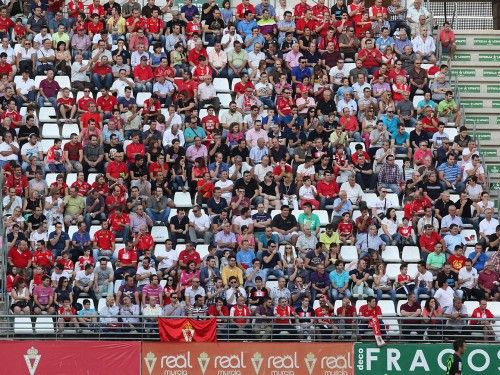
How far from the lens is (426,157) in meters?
33.3

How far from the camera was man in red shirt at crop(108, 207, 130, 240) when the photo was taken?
3136 centimetres

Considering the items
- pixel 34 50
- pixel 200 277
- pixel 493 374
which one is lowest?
pixel 493 374

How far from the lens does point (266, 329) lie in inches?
1147

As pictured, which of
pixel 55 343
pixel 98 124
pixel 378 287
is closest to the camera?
pixel 55 343

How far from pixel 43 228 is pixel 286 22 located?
8.51 meters

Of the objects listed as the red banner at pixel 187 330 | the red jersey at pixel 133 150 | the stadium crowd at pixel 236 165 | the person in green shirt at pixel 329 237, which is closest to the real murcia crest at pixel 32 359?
the stadium crowd at pixel 236 165

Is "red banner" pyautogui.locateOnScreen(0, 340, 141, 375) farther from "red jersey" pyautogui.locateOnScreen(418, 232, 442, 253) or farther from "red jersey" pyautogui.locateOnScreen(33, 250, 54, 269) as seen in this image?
"red jersey" pyautogui.locateOnScreen(418, 232, 442, 253)

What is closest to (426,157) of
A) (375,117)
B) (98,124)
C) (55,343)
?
(375,117)

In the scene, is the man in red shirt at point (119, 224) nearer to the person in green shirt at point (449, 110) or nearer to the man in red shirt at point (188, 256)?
the man in red shirt at point (188, 256)

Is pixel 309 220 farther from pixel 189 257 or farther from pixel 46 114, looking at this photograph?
pixel 46 114

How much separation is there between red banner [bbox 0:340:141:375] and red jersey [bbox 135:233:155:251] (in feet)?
9.47

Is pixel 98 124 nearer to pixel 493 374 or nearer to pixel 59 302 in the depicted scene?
pixel 59 302

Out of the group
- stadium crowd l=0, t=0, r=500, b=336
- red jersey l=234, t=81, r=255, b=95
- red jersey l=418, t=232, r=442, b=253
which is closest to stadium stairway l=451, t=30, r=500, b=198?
stadium crowd l=0, t=0, r=500, b=336

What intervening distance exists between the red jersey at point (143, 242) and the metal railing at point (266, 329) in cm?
198
